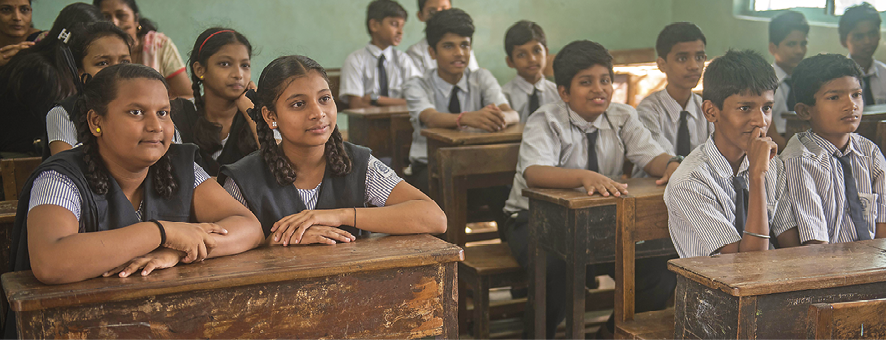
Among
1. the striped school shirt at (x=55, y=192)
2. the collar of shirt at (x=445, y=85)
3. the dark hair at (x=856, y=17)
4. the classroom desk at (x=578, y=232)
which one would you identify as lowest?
the classroom desk at (x=578, y=232)

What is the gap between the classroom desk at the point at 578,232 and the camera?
206 cm

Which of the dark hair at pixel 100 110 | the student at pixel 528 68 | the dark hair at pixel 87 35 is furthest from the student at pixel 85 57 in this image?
the student at pixel 528 68

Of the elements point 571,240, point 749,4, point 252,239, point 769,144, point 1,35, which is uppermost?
point 749,4

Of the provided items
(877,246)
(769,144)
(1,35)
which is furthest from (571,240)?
(1,35)

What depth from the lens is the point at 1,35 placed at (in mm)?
3236

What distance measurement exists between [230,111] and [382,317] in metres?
1.27

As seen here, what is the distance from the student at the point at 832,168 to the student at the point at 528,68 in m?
1.66

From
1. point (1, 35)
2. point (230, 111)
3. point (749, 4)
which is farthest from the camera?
point (749, 4)

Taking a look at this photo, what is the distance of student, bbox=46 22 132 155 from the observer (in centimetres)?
209

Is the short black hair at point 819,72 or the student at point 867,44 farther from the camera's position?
the student at point 867,44

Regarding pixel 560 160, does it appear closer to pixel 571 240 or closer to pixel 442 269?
pixel 571 240

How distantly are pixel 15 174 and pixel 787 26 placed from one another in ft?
13.0

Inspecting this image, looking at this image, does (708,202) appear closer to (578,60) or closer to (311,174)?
(578,60)

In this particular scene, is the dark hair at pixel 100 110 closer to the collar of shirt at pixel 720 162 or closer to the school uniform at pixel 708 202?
the school uniform at pixel 708 202
